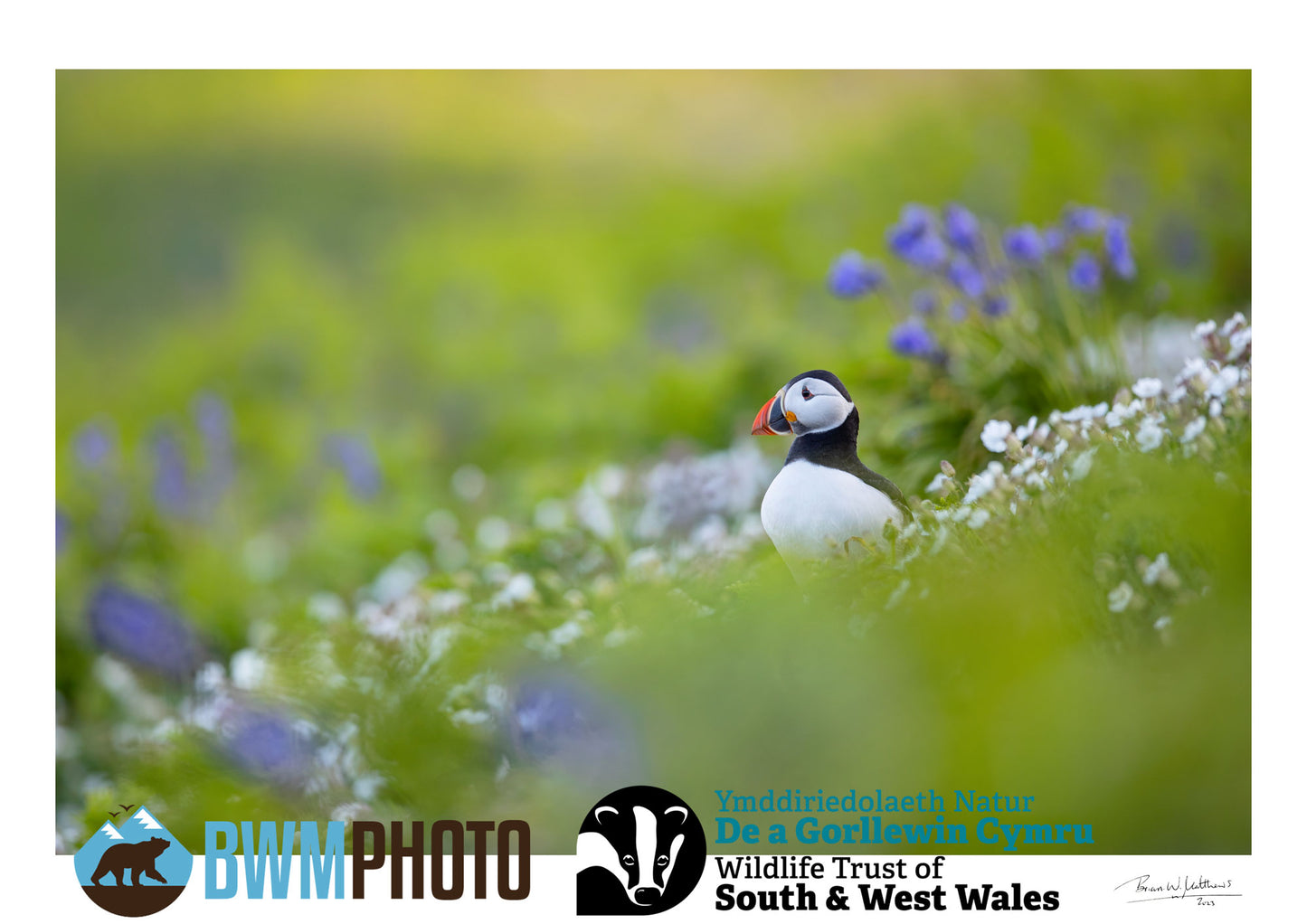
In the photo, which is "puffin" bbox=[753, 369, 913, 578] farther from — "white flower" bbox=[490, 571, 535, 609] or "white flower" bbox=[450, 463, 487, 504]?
"white flower" bbox=[450, 463, 487, 504]

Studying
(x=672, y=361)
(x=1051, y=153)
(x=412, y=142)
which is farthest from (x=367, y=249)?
(x=1051, y=153)

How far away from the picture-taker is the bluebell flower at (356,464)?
341 cm

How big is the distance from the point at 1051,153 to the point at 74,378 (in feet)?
10.1

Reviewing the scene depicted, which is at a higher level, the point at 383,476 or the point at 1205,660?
the point at 383,476

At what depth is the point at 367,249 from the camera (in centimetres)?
446

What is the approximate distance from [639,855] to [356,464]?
1.92 meters

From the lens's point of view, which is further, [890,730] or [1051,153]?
[1051,153]

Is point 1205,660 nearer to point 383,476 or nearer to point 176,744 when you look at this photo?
point 176,744

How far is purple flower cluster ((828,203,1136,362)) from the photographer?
2357 mm

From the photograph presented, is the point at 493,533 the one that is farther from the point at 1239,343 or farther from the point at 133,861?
the point at 1239,343

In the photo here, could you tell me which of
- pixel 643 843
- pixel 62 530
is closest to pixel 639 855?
pixel 643 843

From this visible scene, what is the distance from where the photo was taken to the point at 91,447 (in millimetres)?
Answer: 3258
